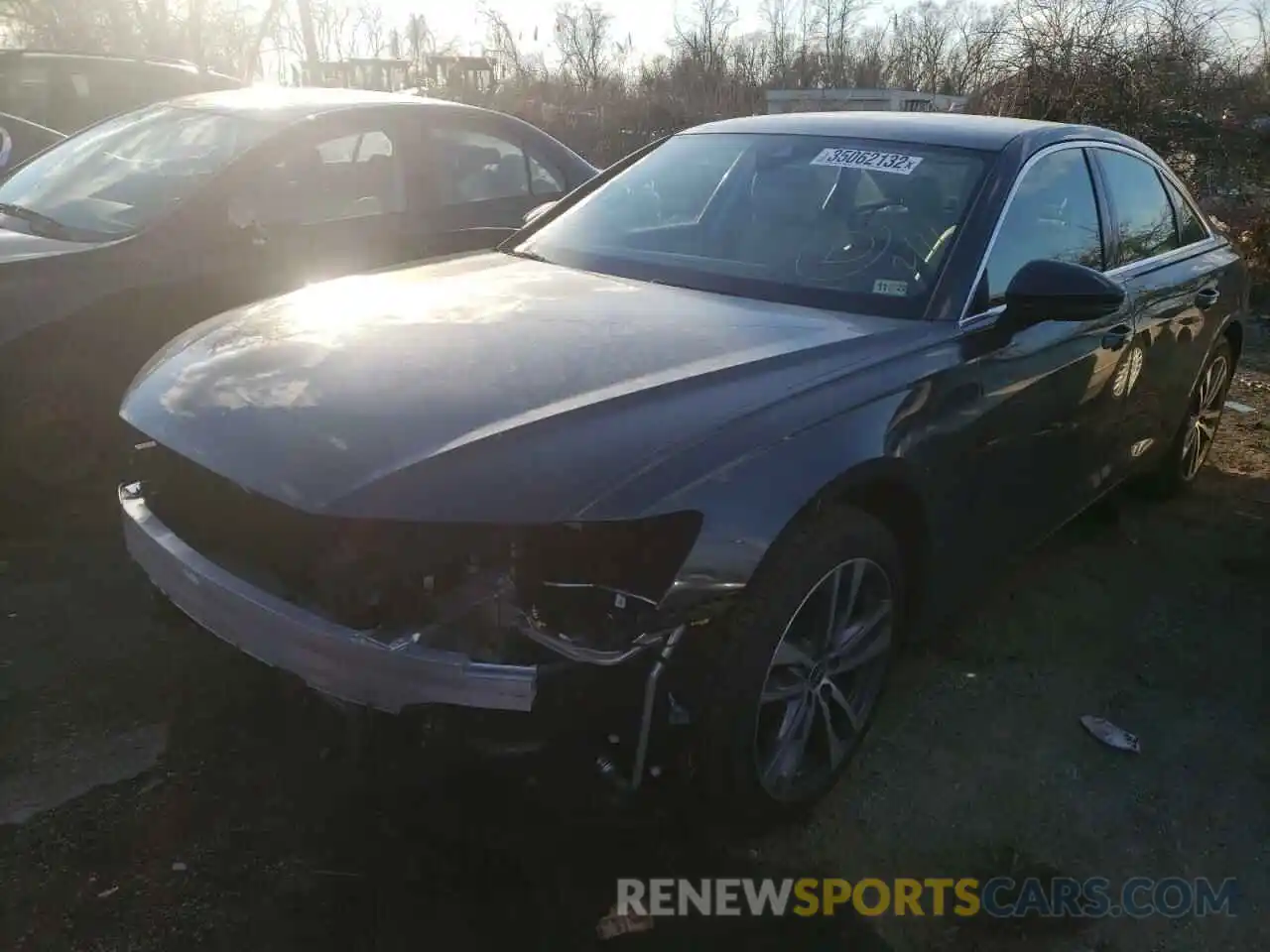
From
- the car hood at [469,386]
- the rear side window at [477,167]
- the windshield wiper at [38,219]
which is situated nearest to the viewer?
the car hood at [469,386]

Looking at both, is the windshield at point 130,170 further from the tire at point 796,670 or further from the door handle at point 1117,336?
the door handle at point 1117,336

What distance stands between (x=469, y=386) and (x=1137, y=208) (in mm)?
2866

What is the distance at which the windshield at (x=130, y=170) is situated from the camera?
4.22 m

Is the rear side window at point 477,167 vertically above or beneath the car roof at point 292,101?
beneath

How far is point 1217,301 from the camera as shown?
440 cm

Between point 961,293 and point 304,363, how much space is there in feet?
5.72

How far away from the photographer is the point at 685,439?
2119 mm

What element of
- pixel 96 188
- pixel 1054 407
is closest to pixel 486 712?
pixel 1054 407

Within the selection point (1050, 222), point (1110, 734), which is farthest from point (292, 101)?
point (1110, 734)

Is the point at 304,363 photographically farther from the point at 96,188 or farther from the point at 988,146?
the point at 96,188

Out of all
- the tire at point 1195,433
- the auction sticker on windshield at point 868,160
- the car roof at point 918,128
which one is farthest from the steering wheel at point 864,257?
the tire at point 1195,433

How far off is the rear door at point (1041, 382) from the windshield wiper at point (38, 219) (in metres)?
3.50

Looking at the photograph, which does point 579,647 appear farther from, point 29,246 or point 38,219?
point 38,219
